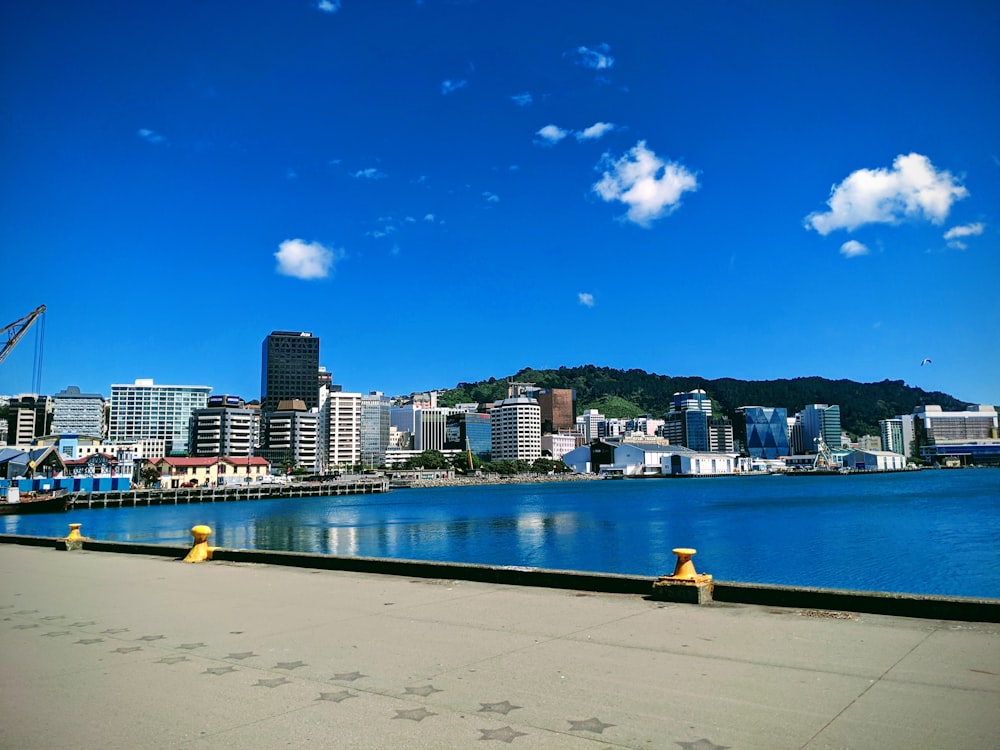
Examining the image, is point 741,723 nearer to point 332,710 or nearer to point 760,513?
point 332,710

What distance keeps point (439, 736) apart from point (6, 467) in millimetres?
146739

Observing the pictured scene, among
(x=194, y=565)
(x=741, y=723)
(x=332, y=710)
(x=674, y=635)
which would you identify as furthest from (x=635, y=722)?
(x=194, y=565)

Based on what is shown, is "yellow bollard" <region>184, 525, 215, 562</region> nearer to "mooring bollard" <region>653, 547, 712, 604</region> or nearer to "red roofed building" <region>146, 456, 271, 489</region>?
"mooring bollard" <region>653, 547, 712, 604</region>

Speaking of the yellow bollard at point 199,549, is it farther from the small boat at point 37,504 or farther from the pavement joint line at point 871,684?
the small boat at point 37,504

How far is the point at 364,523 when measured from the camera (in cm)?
7831

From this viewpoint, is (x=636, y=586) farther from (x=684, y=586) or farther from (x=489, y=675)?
(x=489, y=675)

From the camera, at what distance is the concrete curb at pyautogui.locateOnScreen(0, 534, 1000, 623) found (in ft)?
31.9

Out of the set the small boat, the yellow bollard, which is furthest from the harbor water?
the yellow bollard

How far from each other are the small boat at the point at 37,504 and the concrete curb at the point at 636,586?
9608 cm

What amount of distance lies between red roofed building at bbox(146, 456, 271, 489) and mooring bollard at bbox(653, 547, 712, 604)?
16723 centimetres

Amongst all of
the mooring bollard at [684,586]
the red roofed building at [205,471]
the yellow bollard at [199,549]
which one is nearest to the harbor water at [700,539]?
the yellow bollard at [199,549]

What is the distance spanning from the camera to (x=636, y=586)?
12539 millimetres

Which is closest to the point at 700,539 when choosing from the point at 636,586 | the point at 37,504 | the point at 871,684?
the point at 636,586

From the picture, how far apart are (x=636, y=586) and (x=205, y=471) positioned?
17927 centimetres
